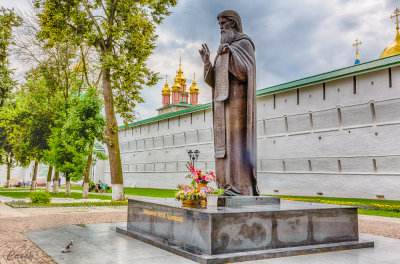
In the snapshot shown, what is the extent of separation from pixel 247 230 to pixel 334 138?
67.6 ft

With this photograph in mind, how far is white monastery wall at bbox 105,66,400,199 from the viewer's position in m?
22.3

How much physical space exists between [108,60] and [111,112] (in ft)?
9.81

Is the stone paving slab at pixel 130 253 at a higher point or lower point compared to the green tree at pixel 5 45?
lower

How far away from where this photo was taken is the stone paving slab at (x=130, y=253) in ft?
19.5

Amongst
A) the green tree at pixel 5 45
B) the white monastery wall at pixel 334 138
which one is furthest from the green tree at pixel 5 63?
the white monastery wall at pixel 334 138

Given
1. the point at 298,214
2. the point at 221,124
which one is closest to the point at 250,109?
the point at 221,124

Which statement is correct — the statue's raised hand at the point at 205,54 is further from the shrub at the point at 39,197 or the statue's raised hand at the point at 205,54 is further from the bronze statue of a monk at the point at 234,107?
the shrub at the point at 39,197

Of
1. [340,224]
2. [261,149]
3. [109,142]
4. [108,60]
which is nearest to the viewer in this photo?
[340,224]

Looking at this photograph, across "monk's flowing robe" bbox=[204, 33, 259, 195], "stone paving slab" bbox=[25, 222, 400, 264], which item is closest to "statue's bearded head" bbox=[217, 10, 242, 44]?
"monk's flowing robe" bbox=[204, 33, 259, 195]

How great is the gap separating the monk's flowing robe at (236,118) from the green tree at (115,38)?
11618 millimetres

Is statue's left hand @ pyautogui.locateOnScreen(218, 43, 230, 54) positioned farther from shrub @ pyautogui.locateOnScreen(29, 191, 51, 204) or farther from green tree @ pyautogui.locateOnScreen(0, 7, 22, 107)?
green tree @ pyautogui.locateOnScreen(0, 7, 22, 107)

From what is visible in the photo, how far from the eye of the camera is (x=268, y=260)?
5984 mm

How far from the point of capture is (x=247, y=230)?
6.18 m

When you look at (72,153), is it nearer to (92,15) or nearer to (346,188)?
(92,15)
